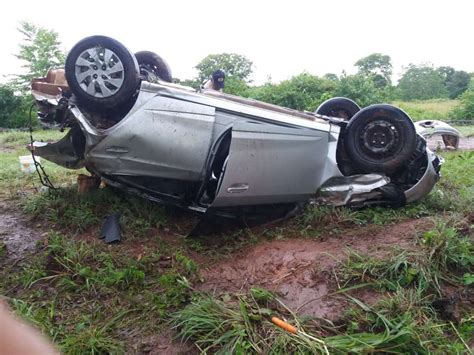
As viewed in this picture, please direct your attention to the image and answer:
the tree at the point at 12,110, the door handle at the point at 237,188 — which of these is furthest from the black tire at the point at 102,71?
the tree at the point at 12,110

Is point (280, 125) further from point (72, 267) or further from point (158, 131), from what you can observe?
point (72, 267)

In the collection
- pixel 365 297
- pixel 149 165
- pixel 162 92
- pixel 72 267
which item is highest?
pixel 162 92

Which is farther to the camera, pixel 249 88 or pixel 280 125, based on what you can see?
pixel 249 88

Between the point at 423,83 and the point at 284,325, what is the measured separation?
38.7 m

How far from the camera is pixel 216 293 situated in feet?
9.69

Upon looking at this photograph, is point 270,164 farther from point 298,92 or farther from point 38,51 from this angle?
point 38,51

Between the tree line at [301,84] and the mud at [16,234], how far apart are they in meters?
2.34

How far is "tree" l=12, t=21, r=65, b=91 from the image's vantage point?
2403cm

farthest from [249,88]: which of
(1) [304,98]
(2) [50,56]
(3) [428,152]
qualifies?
(3) [428,152]

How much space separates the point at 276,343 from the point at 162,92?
218 centimetres

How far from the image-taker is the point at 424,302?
268 cm

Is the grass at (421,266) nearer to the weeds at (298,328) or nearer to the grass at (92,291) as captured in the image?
the weeds at (298,328)

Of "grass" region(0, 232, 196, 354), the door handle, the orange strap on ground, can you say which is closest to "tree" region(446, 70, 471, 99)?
the door handle

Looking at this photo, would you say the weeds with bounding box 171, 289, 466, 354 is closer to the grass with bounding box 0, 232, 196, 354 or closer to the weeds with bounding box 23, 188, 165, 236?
the grass with bounding box 0, 232, 196, 354
